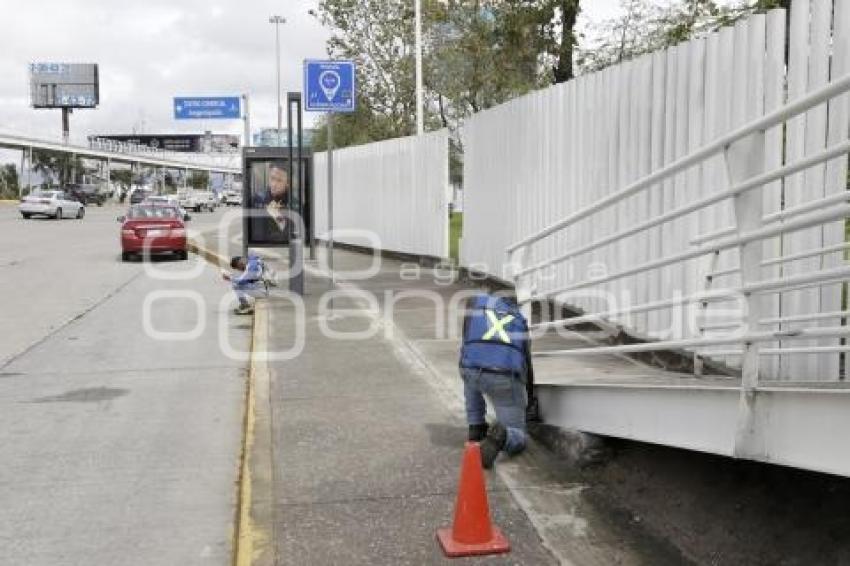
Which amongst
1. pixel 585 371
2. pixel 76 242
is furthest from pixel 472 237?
pixel 76 242

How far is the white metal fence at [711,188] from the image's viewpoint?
13.5 feet

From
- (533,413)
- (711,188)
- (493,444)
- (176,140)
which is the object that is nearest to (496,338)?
(493,444)

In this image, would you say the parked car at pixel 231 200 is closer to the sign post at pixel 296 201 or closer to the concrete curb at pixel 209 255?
the concrete curb at pixel 209 255

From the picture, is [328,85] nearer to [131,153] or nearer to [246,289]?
[246,289]

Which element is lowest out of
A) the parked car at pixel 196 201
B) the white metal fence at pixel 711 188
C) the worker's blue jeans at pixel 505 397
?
the worker's blue jeans at pixel 505 397

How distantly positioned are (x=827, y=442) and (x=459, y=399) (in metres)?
4.26

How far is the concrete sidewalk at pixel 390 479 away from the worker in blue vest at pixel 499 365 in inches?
7.3

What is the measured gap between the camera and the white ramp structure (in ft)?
12.9

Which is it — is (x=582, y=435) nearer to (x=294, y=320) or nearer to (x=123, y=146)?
(x=294, y=320)

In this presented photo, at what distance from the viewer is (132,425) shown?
7352mm

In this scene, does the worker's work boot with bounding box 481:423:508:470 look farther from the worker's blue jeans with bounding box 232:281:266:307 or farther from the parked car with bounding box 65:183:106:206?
the parked car with bounding box 65:183:106:206

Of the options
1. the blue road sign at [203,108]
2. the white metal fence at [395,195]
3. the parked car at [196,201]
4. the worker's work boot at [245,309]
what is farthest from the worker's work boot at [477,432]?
the parked car at [196,201]

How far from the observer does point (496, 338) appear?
5.86 metres

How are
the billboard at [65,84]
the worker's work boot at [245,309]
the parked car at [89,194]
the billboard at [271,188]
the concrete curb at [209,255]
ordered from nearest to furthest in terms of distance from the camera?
the worker's work boot at [245,309] → the billboard at [271,188] → the concrete curb at [209,255] → the parked car at [89,194] → the billboard at [65,84]
